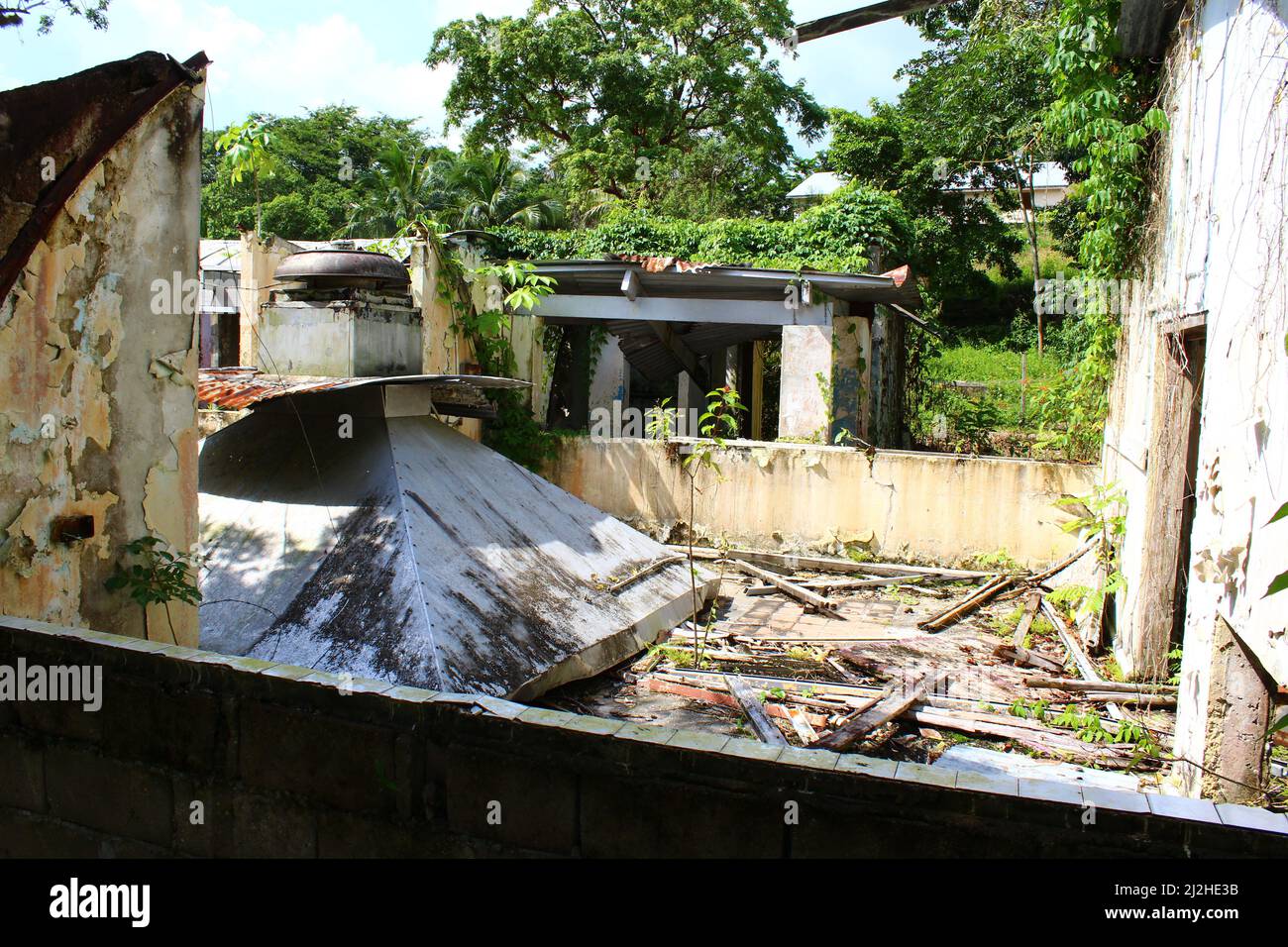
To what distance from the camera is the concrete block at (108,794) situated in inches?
141

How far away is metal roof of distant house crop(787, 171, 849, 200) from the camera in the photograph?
2998cm

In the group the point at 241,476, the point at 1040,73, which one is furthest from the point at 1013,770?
the point at 1040,73

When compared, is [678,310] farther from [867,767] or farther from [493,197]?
[493,197]

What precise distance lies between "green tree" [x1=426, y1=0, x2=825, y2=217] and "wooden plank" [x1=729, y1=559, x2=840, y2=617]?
17580mm

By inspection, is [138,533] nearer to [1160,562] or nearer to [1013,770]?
[1013,770]

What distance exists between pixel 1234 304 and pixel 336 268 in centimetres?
769

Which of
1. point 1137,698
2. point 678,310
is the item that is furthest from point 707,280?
point 1137,698

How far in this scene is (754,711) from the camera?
673 centimetres

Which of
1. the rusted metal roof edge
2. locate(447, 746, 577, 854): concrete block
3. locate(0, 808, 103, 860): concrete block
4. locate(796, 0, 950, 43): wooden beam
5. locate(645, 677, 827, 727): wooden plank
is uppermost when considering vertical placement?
locate(796, 0, 950, 43): wooden beam

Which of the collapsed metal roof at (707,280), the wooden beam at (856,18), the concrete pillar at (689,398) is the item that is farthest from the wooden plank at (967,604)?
the concrete pillar at (689,398)

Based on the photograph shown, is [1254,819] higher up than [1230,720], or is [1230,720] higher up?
[1254,819]

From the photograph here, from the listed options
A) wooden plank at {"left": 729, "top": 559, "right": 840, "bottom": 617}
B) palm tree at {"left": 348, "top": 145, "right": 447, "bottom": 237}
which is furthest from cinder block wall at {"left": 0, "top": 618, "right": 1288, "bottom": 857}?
palm tree at {"left": 348, "top": 145, "right": 447, "bottom": 237}

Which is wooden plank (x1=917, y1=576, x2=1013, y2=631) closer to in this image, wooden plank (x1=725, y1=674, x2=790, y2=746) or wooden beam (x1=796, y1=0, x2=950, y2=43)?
wooden plank (x1=725, y1=674, x2=790, y2=746)
